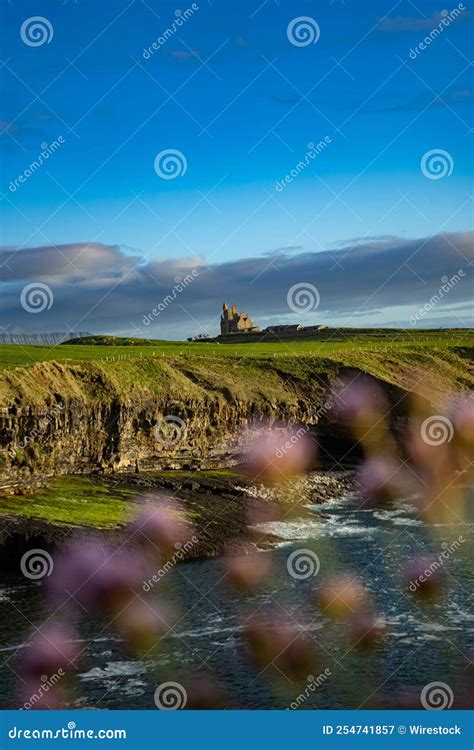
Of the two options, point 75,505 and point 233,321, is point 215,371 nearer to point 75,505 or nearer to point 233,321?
point 75,505

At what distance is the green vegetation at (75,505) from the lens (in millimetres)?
47406

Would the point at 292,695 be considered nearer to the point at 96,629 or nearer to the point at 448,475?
the point at 96,629

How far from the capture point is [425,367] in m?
100

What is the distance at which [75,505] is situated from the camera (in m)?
50.9

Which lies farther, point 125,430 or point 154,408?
point 154,408

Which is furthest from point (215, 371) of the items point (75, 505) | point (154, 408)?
point (75, 505)

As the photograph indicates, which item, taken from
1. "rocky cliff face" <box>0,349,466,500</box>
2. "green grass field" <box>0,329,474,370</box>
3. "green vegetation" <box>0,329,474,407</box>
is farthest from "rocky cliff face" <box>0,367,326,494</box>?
"green grass field" <box>0,329,474,370</box>

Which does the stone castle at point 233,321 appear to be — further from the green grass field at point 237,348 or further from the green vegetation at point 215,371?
the green vegetation at point 215,371

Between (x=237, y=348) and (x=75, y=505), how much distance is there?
59.4 metres

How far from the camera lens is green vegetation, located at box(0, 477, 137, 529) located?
4741 centimetres

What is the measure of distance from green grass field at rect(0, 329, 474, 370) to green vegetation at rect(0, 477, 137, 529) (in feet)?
42.0

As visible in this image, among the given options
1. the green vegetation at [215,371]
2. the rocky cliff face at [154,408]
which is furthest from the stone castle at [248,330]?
the rocky cliff face at [154,408]

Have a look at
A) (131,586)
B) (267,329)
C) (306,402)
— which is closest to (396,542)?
(131,586)

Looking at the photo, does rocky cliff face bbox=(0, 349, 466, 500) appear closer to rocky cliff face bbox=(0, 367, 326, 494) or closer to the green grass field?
rocky cliff face bbox=(0, 367, 326, 494)
